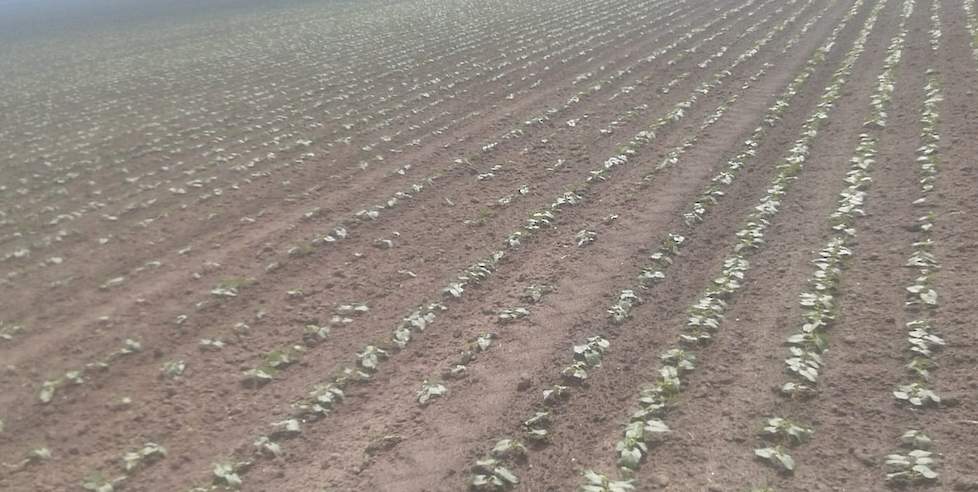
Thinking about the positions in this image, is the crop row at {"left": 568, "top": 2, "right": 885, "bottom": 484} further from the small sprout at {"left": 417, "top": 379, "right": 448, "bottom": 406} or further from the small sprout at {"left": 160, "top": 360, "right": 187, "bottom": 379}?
the small sprout at {"left": 160, "top": 360, "right": 187, "bottom": 379}

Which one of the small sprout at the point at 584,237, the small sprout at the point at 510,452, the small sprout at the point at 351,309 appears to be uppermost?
the small sprout at the point at 584,237

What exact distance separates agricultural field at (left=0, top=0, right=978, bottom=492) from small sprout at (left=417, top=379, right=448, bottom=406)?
1.3 inches

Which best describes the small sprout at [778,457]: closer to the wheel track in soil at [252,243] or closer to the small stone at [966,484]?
the small stone at [966,484]

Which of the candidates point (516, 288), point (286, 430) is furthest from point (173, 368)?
point (516, 288)

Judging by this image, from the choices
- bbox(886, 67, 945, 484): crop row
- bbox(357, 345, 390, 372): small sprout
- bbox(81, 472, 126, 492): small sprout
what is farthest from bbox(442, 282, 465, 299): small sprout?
bbox(886, 67, 945, 484): crop row

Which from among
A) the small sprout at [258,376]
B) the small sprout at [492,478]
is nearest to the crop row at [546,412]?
the small sprout at [492,478]

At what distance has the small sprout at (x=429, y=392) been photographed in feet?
25.1

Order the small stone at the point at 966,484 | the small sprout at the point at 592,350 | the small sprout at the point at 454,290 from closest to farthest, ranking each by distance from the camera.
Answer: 1. the small stone at the point at 966,484
2. the small sprout at the point at 592,350
3. the small sprout at the point at 454,290

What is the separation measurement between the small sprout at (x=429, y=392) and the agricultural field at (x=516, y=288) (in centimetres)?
3

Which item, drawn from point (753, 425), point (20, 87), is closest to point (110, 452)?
point (753, 425)

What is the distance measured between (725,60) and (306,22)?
29.7 metres

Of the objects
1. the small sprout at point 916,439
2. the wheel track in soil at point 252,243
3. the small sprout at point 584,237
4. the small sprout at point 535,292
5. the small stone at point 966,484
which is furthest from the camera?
A: the small sprout at point 584,237

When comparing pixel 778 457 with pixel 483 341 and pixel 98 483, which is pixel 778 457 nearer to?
pixel 483 341

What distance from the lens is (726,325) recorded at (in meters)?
8.48
